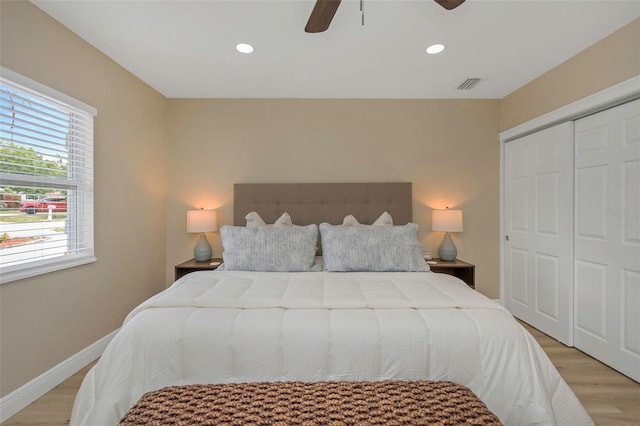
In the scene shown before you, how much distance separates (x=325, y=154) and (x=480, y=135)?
187cm

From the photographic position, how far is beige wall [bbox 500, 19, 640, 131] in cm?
207

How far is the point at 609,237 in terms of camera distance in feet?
7.43

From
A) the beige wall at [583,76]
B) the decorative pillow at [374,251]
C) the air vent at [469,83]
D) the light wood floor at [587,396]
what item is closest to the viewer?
the light wood floor at [587,396]

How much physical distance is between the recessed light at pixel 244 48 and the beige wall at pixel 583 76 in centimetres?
276

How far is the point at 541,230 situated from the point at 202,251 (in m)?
3.57

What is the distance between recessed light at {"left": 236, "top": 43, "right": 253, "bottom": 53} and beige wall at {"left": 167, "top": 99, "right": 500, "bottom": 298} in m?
1.02

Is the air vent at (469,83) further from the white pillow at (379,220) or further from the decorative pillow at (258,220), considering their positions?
the decorative pillow at (258,220)

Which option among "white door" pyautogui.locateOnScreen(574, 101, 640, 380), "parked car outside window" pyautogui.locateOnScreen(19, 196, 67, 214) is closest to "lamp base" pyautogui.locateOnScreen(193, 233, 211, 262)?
"parked car outside window" pyautogui.locateOnScreen(19, 196, 67, 214)

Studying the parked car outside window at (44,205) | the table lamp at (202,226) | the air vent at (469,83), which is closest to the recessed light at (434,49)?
the air vent at (469,83)

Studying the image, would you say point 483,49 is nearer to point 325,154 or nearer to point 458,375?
point 325,154

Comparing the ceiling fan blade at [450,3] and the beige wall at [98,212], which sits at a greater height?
the ceiling fan blade at [450,3]

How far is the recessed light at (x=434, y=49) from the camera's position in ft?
7.53

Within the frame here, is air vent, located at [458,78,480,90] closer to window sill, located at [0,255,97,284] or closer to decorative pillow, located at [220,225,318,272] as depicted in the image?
decorative pillow, located at [220,225,318,272]

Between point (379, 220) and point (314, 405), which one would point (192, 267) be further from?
point (314, 405)
